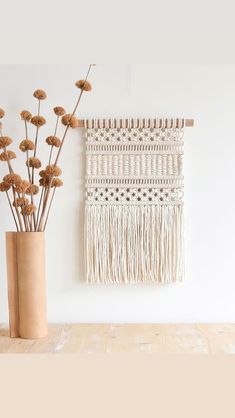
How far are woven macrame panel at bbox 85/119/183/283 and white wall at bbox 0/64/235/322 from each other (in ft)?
0.16

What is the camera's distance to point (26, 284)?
174 cm

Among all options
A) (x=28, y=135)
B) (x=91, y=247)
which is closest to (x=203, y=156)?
(x=91, y=247)

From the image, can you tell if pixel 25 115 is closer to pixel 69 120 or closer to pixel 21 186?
pixel 69 120

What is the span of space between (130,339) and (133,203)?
0.52 metres

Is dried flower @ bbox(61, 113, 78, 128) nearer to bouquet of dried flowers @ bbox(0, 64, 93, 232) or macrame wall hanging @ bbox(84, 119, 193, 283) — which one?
bouquet of dried flowers @ bbox(0, 64, 93, 232)

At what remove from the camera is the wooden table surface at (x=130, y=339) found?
61.3 inches

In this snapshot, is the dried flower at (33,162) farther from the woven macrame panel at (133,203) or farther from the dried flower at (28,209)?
the woven macrame panel at (133,203)

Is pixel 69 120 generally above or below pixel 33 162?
above

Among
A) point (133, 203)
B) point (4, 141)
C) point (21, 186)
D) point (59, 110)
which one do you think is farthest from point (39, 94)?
point (133, 203)

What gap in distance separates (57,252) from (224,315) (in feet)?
2.24

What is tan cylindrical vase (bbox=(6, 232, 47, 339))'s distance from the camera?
174cm

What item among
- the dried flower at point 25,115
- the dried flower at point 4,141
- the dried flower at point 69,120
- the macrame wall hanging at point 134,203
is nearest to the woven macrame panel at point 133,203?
the macrame wall hanging at point 134,203

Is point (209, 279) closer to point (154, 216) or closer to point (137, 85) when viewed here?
point (154, 216)

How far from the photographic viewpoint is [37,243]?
1.75m
